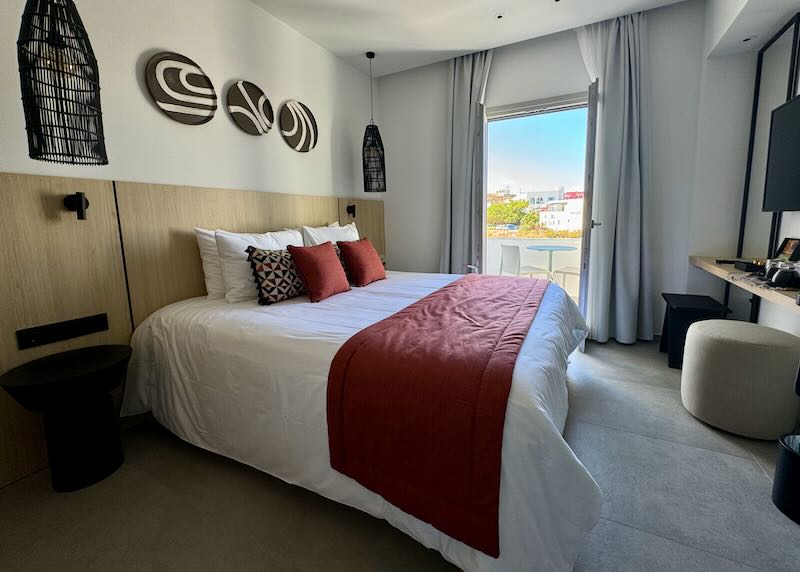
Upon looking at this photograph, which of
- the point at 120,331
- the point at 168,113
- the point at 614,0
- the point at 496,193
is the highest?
the point at 614,0

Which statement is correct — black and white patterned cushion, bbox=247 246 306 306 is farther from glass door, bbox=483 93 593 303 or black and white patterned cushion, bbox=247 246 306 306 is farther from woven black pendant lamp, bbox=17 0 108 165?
glass door, bbox=483 93 593 303

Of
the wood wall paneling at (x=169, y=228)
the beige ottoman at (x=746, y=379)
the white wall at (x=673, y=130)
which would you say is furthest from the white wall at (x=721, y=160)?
the wood wall paneling at (x=169, y=228)

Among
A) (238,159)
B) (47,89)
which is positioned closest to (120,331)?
(47,89)

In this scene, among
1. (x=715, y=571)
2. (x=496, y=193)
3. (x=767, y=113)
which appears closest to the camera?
(x=715, y=571)

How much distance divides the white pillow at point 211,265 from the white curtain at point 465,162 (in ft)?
7.99

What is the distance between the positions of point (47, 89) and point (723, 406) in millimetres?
3421

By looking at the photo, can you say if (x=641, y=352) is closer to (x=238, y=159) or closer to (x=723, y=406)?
(x=723, y=406)

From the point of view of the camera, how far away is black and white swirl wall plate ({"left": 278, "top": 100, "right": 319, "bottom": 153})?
119 inches

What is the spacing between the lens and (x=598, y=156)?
3.23 meters

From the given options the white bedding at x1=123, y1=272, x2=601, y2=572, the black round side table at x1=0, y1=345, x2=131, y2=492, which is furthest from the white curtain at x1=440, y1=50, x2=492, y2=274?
the black round side table at x1=0, y1=345, x2=131, y2=492

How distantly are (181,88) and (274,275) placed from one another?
4.41 ft

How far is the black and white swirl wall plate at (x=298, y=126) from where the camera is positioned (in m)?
3.03

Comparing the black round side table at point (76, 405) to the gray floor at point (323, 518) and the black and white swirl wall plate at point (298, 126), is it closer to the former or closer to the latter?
the gray floor at point (323, 518)

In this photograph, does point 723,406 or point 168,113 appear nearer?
point 723,406
